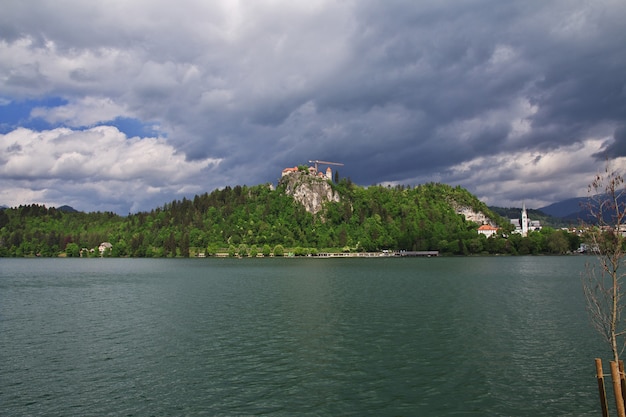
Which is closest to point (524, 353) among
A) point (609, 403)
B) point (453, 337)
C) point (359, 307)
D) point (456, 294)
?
point (453, 337)

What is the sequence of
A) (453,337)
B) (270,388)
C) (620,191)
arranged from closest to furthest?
(620,191), (270,388), (453,337)

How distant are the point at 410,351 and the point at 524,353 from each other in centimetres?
795

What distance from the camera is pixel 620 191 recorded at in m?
17.6

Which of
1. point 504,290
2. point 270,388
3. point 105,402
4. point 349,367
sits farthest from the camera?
point 504,290

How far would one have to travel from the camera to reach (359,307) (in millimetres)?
53250

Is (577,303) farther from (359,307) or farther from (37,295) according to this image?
(37,295)

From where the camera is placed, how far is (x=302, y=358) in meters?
31.0

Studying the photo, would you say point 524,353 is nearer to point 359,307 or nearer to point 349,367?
point 349,367

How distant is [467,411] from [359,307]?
31649mm

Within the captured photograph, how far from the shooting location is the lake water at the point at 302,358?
74.9 feet

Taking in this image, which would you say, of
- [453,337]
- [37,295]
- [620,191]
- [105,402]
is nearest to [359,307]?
[453,337]

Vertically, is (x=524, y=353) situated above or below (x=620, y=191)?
below

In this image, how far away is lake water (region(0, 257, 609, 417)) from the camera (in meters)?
22.8

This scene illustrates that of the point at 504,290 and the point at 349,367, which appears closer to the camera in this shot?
the point at 349,367
